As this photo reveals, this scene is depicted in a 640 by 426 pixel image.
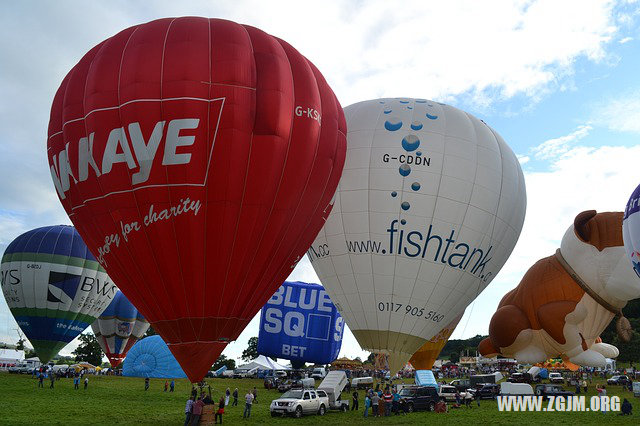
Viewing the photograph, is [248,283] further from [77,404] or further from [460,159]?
[77,404]

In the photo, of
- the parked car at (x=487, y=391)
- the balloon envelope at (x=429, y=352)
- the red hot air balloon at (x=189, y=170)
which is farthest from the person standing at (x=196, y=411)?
the parked car at (x=487, y=391)

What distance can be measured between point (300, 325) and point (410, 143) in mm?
18426

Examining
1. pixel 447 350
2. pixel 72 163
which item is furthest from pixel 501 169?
pixel 447 350

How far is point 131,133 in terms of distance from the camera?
507 inches

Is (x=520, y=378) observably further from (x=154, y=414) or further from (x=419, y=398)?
(x=154, y=414)

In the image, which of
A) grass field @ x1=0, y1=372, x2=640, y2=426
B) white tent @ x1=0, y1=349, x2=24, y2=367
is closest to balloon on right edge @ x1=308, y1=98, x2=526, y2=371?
grass field @ x1=0, y1=372, x2=640, y2=426

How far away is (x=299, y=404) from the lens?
19734 mm

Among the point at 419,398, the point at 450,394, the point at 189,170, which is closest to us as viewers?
the point at 189,170

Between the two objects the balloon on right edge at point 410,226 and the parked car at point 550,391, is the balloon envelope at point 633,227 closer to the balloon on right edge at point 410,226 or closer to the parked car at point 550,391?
the balloon on right edge at point 410,226

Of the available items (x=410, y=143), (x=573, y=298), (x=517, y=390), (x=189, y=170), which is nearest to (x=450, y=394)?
(x=517, y=390)

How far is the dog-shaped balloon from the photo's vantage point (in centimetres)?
A: 2788

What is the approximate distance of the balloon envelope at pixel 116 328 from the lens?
43.1 metres

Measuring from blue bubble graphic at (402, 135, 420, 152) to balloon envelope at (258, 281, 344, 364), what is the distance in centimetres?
1737

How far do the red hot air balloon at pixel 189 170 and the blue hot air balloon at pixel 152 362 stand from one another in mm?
26369
